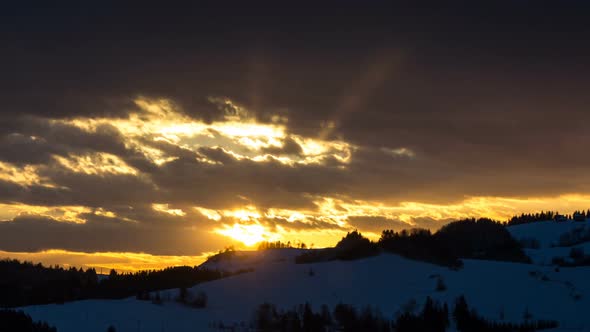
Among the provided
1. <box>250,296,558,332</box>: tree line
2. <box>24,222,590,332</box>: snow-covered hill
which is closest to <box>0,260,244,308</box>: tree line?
<box>24,222,590,332</box>: snow-covered hill

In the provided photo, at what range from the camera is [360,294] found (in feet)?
314

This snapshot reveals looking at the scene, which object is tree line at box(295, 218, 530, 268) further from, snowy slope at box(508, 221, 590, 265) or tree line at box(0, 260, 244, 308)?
tree line at box(0, 260, 244, 308)

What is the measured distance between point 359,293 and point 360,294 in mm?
332

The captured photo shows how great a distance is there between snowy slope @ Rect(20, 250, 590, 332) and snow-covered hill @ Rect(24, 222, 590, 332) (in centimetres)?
10

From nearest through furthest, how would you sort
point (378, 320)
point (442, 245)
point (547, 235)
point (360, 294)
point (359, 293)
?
point (378, 320) < point (360, 294) < point (359, 293) < point (442, 245) < point (547, 235)

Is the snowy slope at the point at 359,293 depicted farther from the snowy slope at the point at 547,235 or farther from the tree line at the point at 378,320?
the snowy slope at the point at 547,235

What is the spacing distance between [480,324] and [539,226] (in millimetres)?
112670

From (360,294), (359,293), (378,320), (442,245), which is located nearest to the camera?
(378,320)

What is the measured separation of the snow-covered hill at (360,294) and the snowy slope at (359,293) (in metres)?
0.10

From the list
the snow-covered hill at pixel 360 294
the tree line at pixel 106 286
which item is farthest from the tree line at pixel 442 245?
the tree line at pixel 106 286

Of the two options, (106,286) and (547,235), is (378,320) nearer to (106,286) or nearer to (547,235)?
(106,286)

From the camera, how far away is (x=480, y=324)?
80.4 m

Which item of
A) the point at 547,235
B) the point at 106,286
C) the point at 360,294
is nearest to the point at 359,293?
the point at 360,294

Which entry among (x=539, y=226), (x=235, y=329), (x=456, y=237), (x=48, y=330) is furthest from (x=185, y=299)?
(x=539, y=226)
